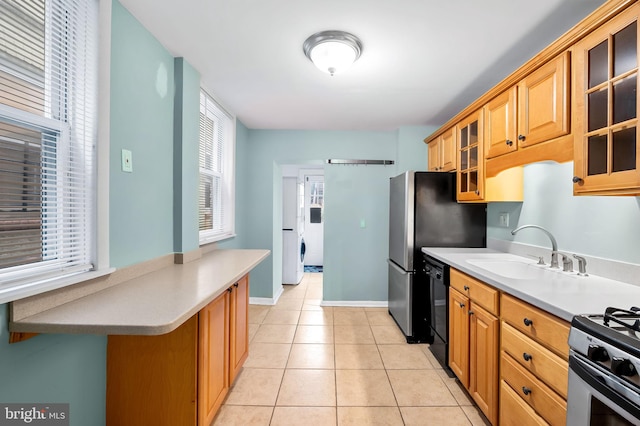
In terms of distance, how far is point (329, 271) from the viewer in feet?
13.1

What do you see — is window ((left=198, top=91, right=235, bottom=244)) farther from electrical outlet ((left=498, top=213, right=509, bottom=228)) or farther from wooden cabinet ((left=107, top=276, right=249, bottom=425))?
electrical outlet ((left=498, top=213, right=509, bottom=228))

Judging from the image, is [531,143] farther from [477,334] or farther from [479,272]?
[477,334]

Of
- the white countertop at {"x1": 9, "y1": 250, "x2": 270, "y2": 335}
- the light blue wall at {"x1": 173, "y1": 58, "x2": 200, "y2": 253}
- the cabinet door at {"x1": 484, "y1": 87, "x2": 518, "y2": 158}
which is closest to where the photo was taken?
the white countertop at {"x1": 9, "y1": 250, "x2": 270, "y2": 335}

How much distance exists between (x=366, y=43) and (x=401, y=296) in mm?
2394

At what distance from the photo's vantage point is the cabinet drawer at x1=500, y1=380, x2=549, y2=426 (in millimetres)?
1351

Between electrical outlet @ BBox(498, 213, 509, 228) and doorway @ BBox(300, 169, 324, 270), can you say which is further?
doorway @ BBox(300, 169, 324, 270)

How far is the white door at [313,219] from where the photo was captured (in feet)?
21.9

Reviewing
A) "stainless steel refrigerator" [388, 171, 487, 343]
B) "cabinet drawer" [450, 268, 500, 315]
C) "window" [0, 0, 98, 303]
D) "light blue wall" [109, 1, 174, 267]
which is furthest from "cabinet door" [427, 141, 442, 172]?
"window" [0, 0, 98, 303]

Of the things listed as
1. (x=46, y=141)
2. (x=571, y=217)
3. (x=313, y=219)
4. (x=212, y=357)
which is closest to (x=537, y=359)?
(x=571, y=217)

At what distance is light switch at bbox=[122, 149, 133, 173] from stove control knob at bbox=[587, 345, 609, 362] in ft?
7.19

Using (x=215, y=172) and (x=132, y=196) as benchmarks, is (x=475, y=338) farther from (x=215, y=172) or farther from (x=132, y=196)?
(x=215, y=172)

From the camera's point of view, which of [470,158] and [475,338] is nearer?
[475,338]

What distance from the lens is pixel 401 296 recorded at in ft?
10.1

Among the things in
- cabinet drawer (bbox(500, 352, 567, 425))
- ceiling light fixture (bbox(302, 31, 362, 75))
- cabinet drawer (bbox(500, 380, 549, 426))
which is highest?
ceiling light fixture (bbox(302, 31, 362, 75))
